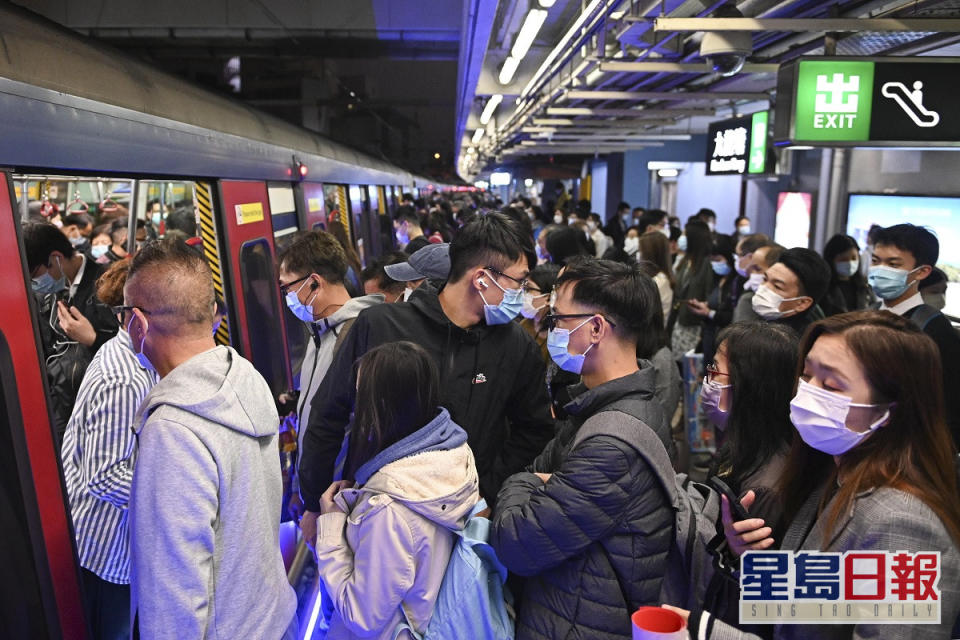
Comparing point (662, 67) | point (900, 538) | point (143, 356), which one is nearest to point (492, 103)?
point (662, 67)

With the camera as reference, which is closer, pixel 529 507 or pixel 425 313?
pixel 529 507

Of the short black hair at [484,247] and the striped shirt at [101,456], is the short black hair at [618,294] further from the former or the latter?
the striped shirt at [101,456]

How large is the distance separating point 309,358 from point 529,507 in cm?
→ 149

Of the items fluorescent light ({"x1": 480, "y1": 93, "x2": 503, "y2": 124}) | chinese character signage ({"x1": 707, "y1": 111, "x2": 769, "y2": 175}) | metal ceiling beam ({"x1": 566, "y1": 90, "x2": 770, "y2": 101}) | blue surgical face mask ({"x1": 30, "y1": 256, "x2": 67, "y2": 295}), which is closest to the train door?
blue surgical face mask ({"x1": 30, "y1": 256, "x2": 67, "y2": 295})

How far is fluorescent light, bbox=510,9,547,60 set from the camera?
4.06 metres

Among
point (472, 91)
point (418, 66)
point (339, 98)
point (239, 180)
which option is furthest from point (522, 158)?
point (239, 180)

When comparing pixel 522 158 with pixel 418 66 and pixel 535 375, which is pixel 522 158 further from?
pixel 535 375

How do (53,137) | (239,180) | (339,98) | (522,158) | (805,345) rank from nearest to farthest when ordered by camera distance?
(805,345), (53,137), (239,180), (339,98), (522,158)

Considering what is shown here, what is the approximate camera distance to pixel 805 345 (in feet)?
5.83

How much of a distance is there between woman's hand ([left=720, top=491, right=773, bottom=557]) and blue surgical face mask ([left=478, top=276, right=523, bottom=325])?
97cm

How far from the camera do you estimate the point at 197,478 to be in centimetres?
167

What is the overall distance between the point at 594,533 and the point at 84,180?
120 inches

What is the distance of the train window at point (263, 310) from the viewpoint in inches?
166

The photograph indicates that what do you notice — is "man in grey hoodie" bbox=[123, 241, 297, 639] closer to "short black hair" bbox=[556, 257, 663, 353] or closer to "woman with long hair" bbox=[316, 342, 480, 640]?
"woman with long hair" bbox=[316, 342, 480, 640]
